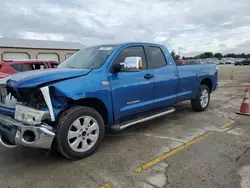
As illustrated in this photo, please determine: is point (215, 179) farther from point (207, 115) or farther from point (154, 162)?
point (207, 115)

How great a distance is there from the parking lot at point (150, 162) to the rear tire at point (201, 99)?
133cm

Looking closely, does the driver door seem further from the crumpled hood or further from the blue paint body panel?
the crumpled hood

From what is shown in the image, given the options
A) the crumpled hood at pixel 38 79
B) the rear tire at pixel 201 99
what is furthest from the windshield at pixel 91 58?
the rear tire at pixel 201 99

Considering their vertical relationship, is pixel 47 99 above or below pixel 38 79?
below

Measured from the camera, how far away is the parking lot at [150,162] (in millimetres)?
2834

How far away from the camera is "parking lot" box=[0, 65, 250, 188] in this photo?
9.30ft

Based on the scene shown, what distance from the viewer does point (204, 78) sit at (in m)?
6.19

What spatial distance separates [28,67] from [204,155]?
7392 mm

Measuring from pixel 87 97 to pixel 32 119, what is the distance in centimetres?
85

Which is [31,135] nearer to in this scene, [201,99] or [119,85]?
[119,85]

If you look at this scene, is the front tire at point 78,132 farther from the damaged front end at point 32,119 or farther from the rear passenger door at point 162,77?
the rear passenger door at point 162,77

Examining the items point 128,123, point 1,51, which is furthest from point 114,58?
point 1,51

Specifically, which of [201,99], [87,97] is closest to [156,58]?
[87,97]

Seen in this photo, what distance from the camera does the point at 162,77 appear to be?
4.73 meters
